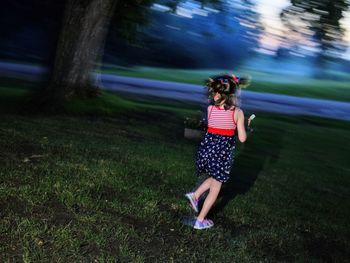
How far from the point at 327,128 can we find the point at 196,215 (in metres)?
23.5

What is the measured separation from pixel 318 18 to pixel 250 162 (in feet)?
23.5

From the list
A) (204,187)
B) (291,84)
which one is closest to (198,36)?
(291,84)

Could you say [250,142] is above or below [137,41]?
below

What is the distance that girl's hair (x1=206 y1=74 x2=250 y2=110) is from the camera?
552 centimetres

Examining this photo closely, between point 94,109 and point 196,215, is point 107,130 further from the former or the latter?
point 196,215

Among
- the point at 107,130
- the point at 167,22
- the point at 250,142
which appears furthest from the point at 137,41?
the point at 167,22

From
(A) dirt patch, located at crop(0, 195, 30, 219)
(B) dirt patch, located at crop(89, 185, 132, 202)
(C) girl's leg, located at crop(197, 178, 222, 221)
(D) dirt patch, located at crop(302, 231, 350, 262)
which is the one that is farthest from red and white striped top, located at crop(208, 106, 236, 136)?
(A) dirt patch, located at crop(0, 195, 30, 219)

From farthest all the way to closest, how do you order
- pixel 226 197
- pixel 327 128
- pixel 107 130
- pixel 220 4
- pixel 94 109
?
pixel 327 128
pixel 220 4
pixel 94 109
pixel 107 130
pixel 226 197

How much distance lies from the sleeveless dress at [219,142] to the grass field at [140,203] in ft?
2.05

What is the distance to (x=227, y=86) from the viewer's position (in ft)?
18.1

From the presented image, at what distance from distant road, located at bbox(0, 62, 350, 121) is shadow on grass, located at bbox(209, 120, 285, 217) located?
1206cm

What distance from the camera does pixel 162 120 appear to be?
1675 centimetres

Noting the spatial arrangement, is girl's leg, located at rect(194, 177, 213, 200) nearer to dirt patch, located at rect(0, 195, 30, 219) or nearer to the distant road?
dirt patch, located at rect(0, 195, 30, 219)

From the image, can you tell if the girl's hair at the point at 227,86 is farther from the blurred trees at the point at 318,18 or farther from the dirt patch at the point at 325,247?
the blurred trees at the point at 318,18
